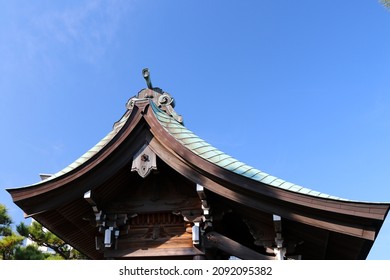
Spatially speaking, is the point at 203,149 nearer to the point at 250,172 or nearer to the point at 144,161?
the point at 250,172

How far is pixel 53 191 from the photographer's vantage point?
15.7 feet

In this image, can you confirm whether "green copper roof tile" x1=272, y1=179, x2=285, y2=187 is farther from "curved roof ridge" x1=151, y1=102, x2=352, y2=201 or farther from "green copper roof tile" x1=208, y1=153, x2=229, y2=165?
"green copper roof tile" x1=208, y1=153, x2=229, y2=165

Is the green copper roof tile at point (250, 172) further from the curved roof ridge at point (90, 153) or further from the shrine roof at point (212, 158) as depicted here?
the curved roof ridge at point (90, 153)

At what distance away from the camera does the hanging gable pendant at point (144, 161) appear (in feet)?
15.4

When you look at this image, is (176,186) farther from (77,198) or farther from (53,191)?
(53,191)

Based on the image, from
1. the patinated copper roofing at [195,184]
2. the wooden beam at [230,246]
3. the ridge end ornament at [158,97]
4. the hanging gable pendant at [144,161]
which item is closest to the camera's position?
the patinated copper roofing at [195,184]

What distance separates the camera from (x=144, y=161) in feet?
15.6

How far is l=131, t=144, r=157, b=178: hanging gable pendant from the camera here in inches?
185

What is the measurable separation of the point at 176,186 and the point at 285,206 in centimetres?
168

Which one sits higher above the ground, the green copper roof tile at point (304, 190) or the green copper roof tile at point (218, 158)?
the green copper roof tile at point (218, 158)

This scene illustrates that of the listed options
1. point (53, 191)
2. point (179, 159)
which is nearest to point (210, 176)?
point (179, 159)

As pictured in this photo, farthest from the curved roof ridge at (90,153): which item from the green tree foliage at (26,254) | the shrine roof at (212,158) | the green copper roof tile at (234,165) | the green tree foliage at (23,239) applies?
the green tree foliage at (26,254)
